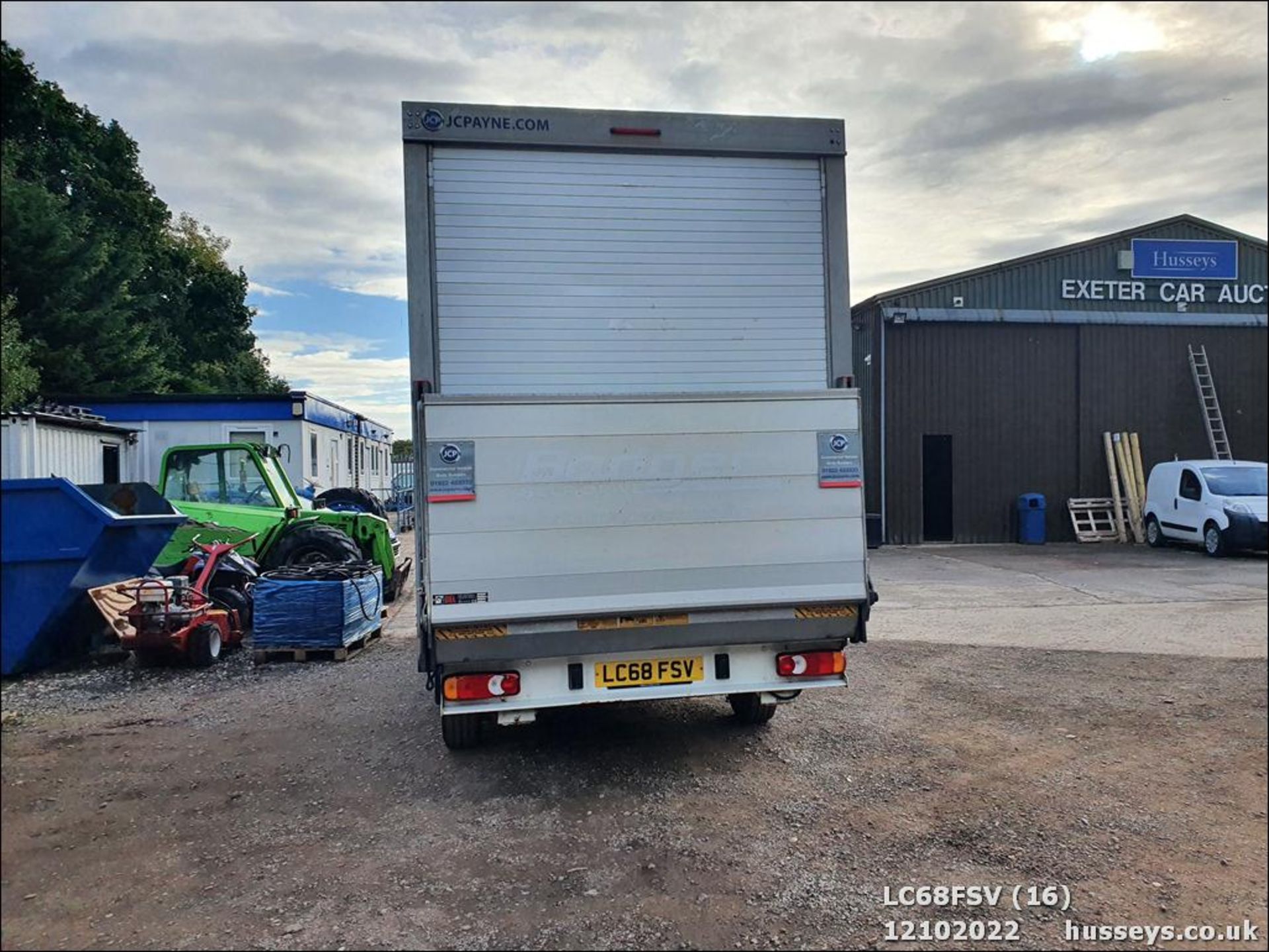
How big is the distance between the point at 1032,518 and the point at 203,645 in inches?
603

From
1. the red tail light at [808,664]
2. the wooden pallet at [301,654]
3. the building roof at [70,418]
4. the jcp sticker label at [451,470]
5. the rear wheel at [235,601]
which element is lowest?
the wooden pallet at [301,654]

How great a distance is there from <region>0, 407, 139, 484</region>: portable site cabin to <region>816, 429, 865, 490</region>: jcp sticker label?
9306mm

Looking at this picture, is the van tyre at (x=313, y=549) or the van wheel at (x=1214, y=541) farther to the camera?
the van tyre at (x=313, y=549)

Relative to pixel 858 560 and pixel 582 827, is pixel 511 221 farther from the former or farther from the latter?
pixel 582 827

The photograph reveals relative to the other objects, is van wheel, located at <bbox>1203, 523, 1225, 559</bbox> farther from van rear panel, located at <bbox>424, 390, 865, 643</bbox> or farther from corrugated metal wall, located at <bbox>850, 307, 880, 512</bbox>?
corrugated metal wall, located at <bbox>850, 307, 880, 512</bbox>

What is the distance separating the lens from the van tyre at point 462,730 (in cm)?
456

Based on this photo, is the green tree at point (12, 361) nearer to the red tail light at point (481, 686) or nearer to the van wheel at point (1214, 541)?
the red tail light at point (481, 686)

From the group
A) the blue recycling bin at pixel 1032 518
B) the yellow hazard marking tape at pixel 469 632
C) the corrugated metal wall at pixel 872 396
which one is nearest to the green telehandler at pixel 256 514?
the yellow hazard marking tape at pixel 469 632

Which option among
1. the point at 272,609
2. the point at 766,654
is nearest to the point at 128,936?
the point at 766,654

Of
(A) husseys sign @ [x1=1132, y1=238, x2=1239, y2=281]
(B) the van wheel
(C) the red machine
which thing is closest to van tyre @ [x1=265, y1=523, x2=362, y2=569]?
(C) the red machine

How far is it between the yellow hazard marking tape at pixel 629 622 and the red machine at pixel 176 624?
4663 millimetres

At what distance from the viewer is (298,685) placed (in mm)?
6430

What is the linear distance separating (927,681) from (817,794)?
8.63 ft

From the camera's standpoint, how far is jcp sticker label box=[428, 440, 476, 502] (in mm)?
3672
